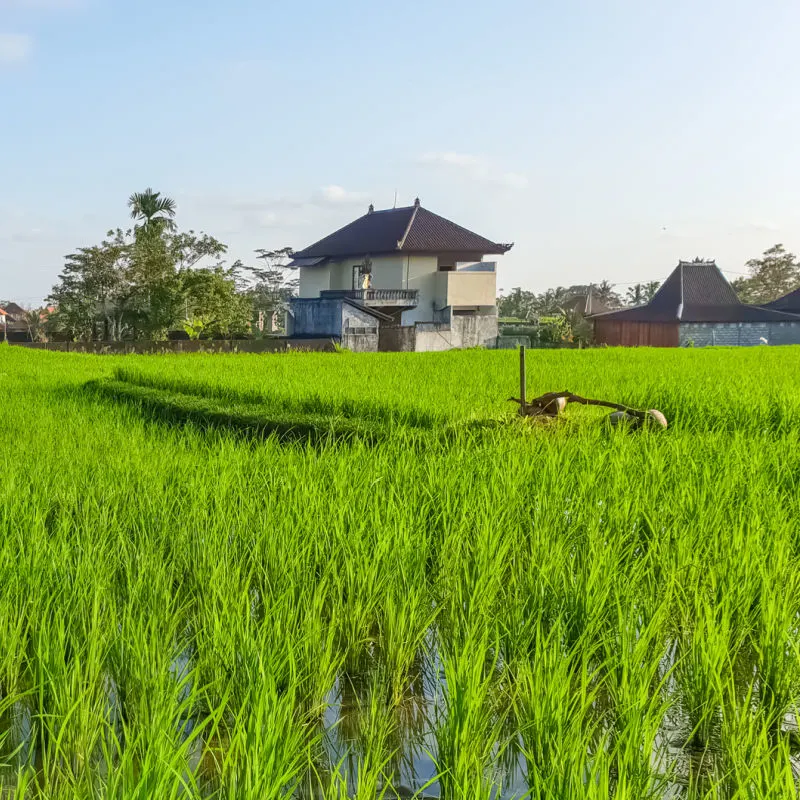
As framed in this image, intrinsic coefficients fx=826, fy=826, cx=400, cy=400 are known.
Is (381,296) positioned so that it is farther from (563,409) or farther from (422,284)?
(563,409)

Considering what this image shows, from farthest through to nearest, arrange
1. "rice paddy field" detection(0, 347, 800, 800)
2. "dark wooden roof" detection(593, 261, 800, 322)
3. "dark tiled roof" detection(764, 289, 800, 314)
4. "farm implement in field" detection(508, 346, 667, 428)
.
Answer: "dark tiled roof" detection(764, 289, 800, 314)
"dark wooden roof" detection(593, 261, 800, 322)
"farm implement in field" detection(508, 346, 667, 428)
"rice paddy field" detection(0, 347, 800, 800)

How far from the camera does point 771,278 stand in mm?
45844

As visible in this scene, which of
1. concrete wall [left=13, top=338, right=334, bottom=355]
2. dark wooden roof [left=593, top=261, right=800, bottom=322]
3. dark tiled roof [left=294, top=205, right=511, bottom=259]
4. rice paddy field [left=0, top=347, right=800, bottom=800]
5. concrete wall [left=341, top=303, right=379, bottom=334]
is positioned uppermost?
dark tiled roof [left=294, top=205, right=511, bottom=259]

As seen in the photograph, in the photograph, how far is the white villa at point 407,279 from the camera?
2906cm

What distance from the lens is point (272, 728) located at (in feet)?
4.69

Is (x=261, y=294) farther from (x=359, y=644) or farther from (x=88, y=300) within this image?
(x=359, y=644)

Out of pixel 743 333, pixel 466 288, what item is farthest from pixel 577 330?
pixel 743 333

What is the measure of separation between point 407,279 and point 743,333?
489 inches

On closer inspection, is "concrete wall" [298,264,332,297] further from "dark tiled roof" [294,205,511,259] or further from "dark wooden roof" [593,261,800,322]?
"dark wooden roof" [593,261,800,322]

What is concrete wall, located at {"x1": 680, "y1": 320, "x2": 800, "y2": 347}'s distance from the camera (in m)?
28.9

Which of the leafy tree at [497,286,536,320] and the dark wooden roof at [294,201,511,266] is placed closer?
the dark wooden roof at [294,201,511,266]

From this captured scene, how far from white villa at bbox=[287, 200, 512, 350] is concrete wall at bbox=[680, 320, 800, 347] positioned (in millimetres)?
7532

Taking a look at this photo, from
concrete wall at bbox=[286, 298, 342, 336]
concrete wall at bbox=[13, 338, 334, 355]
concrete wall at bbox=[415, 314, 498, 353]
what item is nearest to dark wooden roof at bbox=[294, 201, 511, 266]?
concrete wall at bbox=[415, 314, 498, 353]

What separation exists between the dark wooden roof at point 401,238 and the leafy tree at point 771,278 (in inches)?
766
